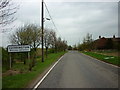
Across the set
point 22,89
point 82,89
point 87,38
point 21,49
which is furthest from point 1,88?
point 87,38

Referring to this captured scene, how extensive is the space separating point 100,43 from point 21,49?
110m

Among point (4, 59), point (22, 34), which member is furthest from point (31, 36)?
point (4, 59)

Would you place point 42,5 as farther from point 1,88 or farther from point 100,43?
point 100,43

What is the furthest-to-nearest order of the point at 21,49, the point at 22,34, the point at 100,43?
the point at 100,43, the point at 22,34, the point at 21,49

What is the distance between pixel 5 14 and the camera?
1087 cm

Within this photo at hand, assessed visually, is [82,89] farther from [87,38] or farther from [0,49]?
Answer: [87,38]

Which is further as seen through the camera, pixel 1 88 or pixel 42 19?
pixel 42 19

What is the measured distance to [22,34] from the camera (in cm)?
3469

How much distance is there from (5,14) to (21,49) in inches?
Result: 320

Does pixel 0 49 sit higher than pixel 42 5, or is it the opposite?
pixel 42 5

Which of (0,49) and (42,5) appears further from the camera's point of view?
(42,5)

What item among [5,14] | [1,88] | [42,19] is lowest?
[1,88]

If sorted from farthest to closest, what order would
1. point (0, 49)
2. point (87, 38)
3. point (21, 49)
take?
point (87, 38), point (0, 49), point (21, 49)

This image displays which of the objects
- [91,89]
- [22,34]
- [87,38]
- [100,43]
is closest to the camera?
[91,89]
